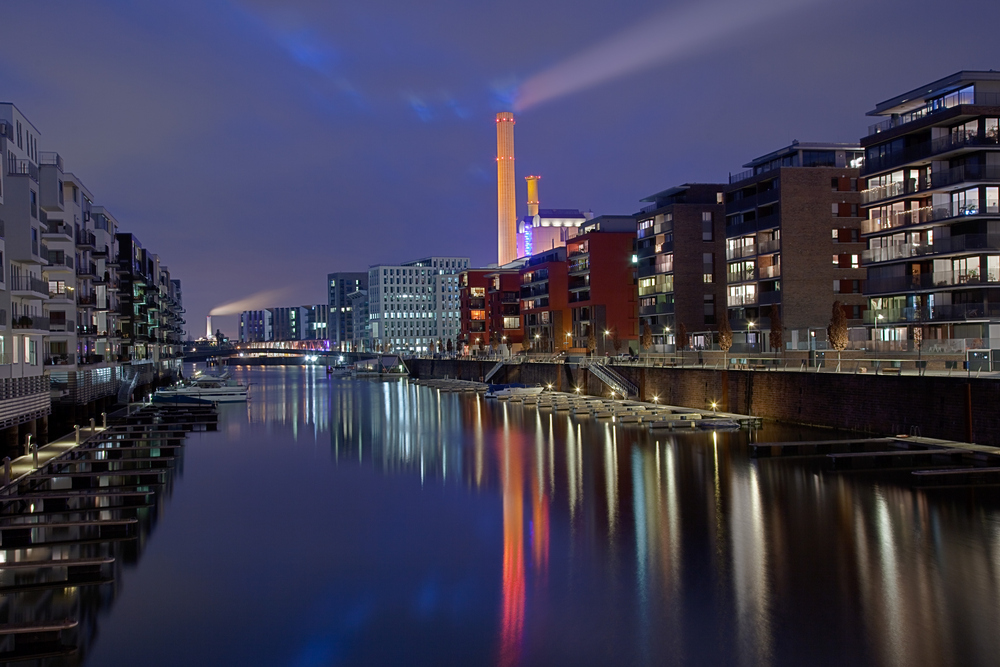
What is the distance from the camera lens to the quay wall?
3406 cm

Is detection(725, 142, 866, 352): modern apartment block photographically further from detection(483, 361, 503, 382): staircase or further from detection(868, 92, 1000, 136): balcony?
detection(483, 361, 503, 382): staircase

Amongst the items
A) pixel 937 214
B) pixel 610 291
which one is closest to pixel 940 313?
pixel 937 214

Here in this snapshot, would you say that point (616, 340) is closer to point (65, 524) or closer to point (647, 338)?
point (647, 338)

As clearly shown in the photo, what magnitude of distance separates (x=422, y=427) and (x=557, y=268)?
55.2 metres

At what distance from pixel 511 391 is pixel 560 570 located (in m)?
62.4

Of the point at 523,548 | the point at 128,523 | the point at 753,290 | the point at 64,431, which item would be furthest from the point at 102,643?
the point at 753,290

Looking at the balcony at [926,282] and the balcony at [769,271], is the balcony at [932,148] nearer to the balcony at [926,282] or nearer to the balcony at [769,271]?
the balcony at [926,282]

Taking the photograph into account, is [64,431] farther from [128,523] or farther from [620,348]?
[620,348]

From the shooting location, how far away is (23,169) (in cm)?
5431

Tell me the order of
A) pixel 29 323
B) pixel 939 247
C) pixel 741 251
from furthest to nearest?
pixel 741 251
pixel 939 247
pixel 29 323

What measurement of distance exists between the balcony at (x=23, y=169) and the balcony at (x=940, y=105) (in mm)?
57657

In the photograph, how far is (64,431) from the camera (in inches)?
2044

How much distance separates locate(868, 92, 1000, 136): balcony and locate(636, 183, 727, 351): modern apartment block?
24.6 m

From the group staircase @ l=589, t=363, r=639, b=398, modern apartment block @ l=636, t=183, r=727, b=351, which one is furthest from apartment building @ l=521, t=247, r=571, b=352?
staircase @ l=589, t=363, r=639, b=398
